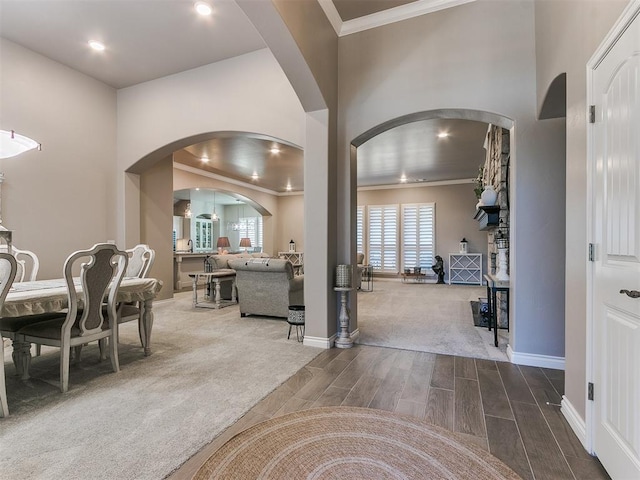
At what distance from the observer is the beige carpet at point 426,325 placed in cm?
347

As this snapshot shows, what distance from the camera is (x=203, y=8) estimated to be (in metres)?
3.46

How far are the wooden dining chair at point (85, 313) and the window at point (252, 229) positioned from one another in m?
10.6

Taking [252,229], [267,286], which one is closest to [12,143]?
Result: [267,286]

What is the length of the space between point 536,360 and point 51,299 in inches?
158

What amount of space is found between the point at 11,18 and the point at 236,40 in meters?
2.51

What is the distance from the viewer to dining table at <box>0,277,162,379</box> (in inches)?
84.2

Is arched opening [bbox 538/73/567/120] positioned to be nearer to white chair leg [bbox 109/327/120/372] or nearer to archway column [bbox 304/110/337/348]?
archway column [bbox 304/110/337/348]

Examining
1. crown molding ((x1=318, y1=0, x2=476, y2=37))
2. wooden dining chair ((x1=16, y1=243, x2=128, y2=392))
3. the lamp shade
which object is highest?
crown molding ((x1=318, y1=0, x2=476, y2=37))

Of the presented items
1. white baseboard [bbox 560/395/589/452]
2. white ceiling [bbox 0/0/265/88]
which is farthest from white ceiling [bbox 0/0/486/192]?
white baseboard [bbox 560/395/589/452]

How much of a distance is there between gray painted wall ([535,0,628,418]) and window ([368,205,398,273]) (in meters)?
8.03

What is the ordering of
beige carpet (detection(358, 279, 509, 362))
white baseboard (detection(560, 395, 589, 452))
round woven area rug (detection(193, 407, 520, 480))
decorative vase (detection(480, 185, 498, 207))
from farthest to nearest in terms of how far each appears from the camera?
decorative vase (detection(480, 185, 498, 207))
beige carpet (detection(358, 279, 509, 362))
white baseboard (detection(560, 395, 589, 452))
round woven area rug (detection(193, 407, 520, 480))

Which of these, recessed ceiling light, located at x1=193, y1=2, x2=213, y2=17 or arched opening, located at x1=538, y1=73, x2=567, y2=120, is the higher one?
recessed ceiling light, located at x1=193, y1=2, x2=213, y2=17

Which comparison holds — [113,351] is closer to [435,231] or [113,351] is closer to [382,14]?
[382,14]

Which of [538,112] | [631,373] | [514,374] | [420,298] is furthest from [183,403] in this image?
[420,298]
